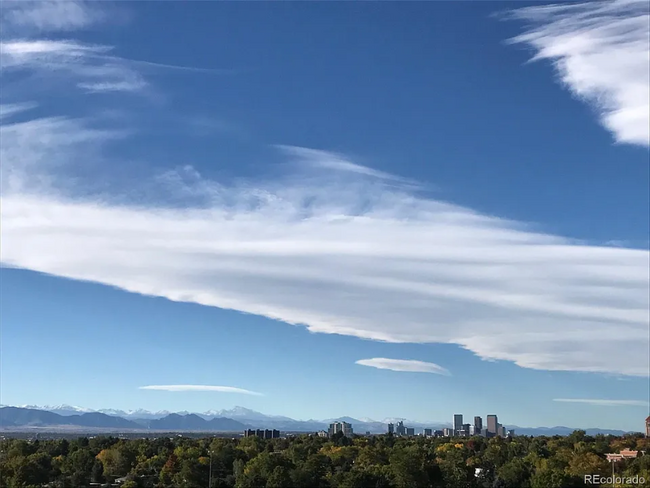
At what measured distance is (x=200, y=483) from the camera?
52.7 metres

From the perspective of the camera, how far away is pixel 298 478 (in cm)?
4612

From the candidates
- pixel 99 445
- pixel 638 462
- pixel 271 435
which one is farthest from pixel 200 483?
pixel 271 435

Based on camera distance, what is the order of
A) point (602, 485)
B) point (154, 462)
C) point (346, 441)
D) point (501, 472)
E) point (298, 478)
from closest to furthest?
point (602, 485) → point (298, 478) → point (501, 472) → point (154, 462) → point (346, 441)

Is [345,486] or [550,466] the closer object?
[345,486]

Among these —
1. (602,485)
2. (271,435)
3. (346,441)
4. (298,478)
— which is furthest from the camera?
(271,435)

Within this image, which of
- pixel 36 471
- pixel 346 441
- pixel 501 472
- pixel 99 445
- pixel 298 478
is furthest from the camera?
pixel 346 441

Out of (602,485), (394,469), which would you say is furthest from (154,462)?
(602,485)

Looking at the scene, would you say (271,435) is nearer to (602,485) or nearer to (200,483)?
(200,483)

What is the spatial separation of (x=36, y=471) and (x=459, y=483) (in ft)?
105

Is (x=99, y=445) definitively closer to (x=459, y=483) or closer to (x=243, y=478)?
(x=243, y=478)

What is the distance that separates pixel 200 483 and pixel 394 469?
1512 centimetres

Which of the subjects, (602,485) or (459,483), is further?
(459,483)

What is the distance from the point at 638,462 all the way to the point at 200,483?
3472 centimetres

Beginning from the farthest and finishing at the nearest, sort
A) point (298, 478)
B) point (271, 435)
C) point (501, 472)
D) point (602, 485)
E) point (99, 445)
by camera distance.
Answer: point (271, 435), point (99, 445), point (501, 472), point (298, 478), point (602, 485)
